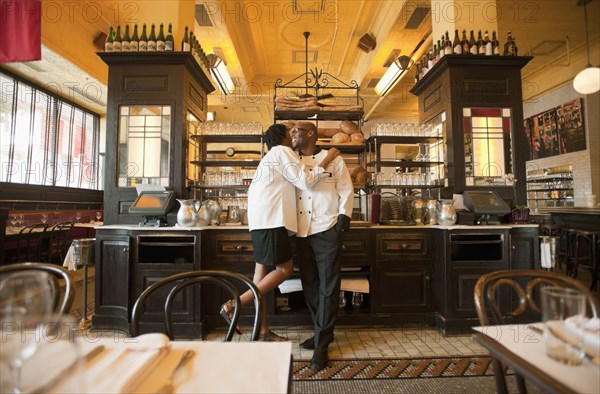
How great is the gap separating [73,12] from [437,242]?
664cm

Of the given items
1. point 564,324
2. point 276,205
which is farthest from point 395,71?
point 564,324

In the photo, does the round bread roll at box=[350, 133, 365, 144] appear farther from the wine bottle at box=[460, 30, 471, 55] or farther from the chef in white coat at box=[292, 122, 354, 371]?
the wine bottle at box=[460, 30, 471, 55]

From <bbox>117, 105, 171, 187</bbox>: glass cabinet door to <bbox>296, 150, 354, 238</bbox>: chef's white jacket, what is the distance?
1837 mm

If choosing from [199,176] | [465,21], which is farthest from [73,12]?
[465,21]

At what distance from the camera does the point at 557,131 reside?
327 inches

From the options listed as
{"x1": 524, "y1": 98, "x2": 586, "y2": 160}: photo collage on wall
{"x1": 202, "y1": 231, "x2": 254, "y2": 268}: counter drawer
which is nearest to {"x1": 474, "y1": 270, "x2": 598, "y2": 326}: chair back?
{"x1": 202, "y1": 231, "x2": 254, "y2": 268}: counter drawer

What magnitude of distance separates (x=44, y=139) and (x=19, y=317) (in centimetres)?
894

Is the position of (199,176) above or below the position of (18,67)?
below

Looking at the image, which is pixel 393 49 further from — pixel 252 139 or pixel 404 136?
pixel 252 139

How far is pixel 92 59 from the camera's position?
634 centimetres

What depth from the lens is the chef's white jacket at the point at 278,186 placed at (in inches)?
102

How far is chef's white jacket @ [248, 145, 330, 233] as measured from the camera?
260 centimetres

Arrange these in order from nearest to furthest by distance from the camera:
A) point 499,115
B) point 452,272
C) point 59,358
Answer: point 59,358 → point 452,272 → point 499,115

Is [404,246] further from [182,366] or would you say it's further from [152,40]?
[152,40]
